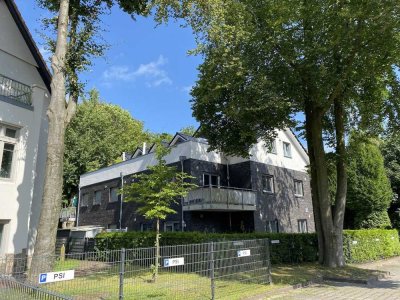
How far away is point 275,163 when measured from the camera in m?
30.2

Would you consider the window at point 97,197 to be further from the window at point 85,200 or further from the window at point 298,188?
the window at point 298,188

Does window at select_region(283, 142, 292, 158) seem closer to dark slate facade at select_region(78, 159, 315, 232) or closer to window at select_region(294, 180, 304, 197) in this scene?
dark slate facade at select_region(78, 159, 315, 232)

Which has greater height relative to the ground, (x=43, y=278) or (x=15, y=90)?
(x=15, y=90)

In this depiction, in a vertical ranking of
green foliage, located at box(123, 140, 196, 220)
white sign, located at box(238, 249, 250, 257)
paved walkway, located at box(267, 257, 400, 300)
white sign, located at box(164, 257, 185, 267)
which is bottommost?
paved walkway, located at box(267, 257, 400, 300)

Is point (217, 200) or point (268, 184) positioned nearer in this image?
point (217, 200)

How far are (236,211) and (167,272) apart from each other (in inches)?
612

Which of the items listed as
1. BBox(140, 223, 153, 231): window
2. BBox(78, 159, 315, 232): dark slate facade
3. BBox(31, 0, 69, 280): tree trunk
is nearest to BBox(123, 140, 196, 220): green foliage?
BBox(31, 0, 69, 280): tree trunk

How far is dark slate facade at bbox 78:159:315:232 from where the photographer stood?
83.3 feet

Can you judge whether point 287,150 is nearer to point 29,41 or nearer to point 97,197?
point 97,197

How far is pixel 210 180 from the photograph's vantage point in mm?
26750

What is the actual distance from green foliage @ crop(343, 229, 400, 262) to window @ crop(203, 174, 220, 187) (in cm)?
955

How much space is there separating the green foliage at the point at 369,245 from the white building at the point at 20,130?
15981mm

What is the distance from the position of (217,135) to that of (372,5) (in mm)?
9210

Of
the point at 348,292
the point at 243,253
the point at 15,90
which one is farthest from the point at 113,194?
the point at 348,292
